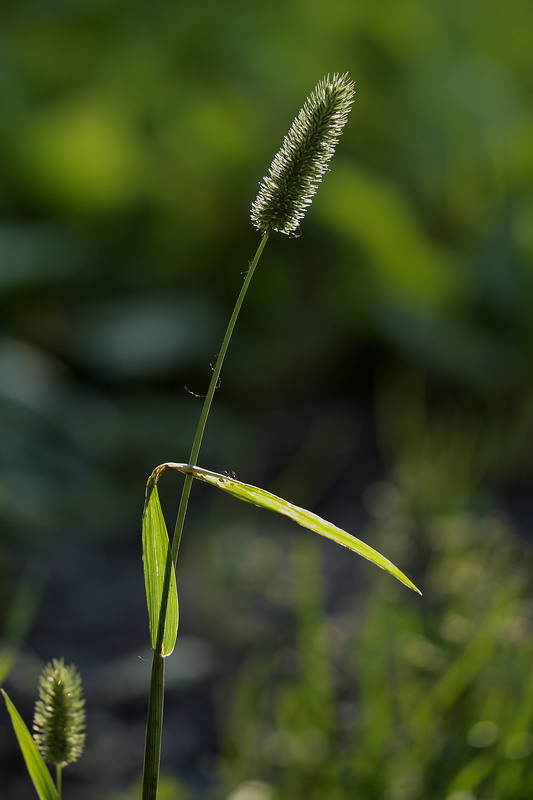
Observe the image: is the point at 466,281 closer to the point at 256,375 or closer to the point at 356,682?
the point at 256,375

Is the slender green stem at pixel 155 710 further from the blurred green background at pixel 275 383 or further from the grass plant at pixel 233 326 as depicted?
the blurred green background at pixel 275 383

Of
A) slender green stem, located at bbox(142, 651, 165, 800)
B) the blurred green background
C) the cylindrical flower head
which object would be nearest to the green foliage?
the blurred green background

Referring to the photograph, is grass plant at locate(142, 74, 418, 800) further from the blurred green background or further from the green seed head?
the blurred green background

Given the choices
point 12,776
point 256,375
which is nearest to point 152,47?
point 256,375

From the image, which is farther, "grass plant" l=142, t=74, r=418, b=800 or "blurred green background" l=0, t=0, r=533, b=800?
"blurred green background" l=0, t=0, r=533, b=800

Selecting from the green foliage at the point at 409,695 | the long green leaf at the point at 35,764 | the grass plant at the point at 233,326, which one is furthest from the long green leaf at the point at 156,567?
the green foliage at the point at 409,695
